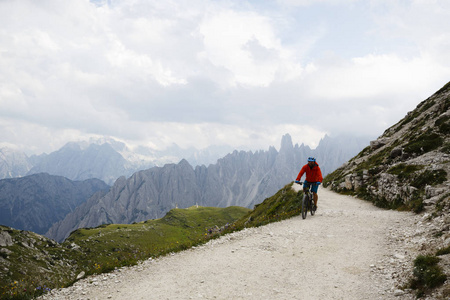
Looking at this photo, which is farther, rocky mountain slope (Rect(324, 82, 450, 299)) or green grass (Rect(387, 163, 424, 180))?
green grass (Rect(387, 163, 424, 180))

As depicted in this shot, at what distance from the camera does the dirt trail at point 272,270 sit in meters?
7.80

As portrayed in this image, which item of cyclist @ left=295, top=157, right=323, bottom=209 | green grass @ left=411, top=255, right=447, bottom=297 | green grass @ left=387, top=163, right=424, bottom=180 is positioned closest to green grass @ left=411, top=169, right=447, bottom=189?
green grass @ left=387, top=163, right=424, bottom=180

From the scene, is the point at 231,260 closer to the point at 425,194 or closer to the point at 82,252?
the point at 425,194

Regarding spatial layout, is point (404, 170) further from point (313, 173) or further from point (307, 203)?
point (313, 173)

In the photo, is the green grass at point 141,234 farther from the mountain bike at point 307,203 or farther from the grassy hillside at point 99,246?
the mountain bike at point 307,203

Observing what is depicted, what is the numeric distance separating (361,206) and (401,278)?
1710 centimetres

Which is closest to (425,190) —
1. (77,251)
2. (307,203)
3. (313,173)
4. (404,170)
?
(404,170)

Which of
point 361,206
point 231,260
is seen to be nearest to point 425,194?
point 361,206

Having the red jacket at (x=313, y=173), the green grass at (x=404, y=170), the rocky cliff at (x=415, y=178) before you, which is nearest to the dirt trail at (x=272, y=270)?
the rocky cliff at (x=415, y=178)

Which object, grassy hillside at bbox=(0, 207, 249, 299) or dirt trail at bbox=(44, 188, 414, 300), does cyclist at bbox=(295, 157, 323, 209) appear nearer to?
dirt trail at bbox=(44, 188, 414, 300)

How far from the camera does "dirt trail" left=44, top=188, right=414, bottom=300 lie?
7.80m

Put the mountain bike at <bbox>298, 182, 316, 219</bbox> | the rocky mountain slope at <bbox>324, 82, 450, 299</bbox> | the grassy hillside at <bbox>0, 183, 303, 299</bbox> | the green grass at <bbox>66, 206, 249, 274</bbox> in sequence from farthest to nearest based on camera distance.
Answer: the green grass at <bbox>66, 206, 249, 274</bbox>, the mountain bike at <bbox>298, 182, 316, 219</bbox>, the grassy hillside at <bbox>0, 183, 303, 299</bbox>, the rocky mountain slope at <bbox>324, 82, 450, 299</bbox>

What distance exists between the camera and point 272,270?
369 inches

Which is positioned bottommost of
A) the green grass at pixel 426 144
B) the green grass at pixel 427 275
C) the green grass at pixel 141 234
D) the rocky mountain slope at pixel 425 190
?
the green grass at pixel 141 234
